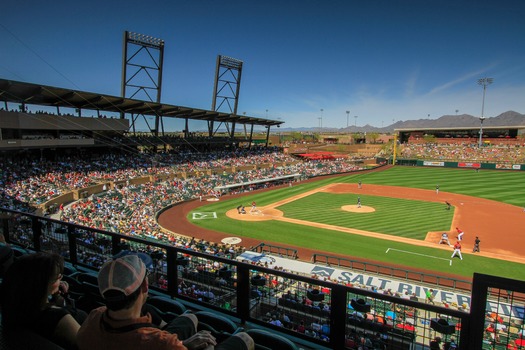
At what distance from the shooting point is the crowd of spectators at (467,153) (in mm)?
58844

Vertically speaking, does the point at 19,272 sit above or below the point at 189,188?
above

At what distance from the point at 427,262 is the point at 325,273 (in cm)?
727

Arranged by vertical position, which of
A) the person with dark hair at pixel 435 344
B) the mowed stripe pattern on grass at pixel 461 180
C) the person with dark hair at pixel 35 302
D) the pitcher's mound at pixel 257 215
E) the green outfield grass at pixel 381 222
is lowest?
the pitcher's mound at pixel 257 215

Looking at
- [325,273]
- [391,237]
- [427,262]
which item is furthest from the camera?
[391,237]

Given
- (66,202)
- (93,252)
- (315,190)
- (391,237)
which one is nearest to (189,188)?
(66,202)

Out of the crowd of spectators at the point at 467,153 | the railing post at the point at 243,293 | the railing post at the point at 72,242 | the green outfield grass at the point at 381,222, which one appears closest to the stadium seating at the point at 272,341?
the railing post at the point at 243,293

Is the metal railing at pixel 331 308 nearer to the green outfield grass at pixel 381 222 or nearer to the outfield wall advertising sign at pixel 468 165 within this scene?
the green outfield grass at pixel 381 222

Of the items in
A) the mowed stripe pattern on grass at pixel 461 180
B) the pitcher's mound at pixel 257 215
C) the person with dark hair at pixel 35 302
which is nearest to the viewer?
the person with dark hair at pixel 35 302

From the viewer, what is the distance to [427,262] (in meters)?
17.2

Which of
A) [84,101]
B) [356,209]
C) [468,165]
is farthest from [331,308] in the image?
[468,165]

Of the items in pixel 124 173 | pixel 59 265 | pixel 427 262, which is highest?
pixel 59 265

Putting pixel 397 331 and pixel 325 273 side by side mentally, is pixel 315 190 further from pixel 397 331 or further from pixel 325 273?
pixel 397 331

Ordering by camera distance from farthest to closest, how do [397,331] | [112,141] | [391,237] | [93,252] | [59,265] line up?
[112,141] < [391,237] < [93,252] < [397,331] < [59,265]

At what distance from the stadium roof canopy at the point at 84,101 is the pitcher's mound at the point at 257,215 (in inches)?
695
